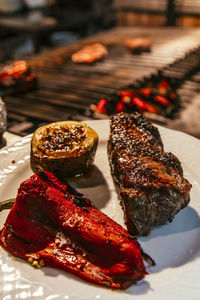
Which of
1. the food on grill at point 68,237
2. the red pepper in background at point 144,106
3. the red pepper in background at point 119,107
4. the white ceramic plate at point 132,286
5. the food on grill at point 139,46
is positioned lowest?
the red pepper in background at point 144,106

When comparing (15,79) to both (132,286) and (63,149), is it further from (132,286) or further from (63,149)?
(132,286)

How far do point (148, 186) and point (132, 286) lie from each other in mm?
628

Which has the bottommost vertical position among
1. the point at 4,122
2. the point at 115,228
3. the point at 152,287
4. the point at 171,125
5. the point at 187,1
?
the point at 171,125

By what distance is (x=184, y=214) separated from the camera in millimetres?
2211

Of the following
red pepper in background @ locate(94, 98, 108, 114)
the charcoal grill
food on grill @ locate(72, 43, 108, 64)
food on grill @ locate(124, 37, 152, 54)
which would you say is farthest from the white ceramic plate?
food on grill @ locate(124, 37, 152, 54)

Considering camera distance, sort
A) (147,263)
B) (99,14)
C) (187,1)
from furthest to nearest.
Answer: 1. (99,14)
2. (187,1)
3. (147,263)

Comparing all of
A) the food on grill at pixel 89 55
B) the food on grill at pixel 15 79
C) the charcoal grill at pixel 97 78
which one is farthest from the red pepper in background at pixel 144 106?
the food on grill at pixel 89 55

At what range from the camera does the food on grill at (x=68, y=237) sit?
5.79ft

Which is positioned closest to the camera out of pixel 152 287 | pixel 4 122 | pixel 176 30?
pixel 152 287

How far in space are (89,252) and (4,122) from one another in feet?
5.94

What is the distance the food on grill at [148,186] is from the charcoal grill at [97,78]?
205 centimetres

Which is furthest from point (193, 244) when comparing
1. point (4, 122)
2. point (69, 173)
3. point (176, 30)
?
point (176, 30)

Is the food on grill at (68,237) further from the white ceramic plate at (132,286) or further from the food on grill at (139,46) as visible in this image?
the food on grill at (139,46)

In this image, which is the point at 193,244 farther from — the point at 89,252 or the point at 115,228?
the point at 89,252
